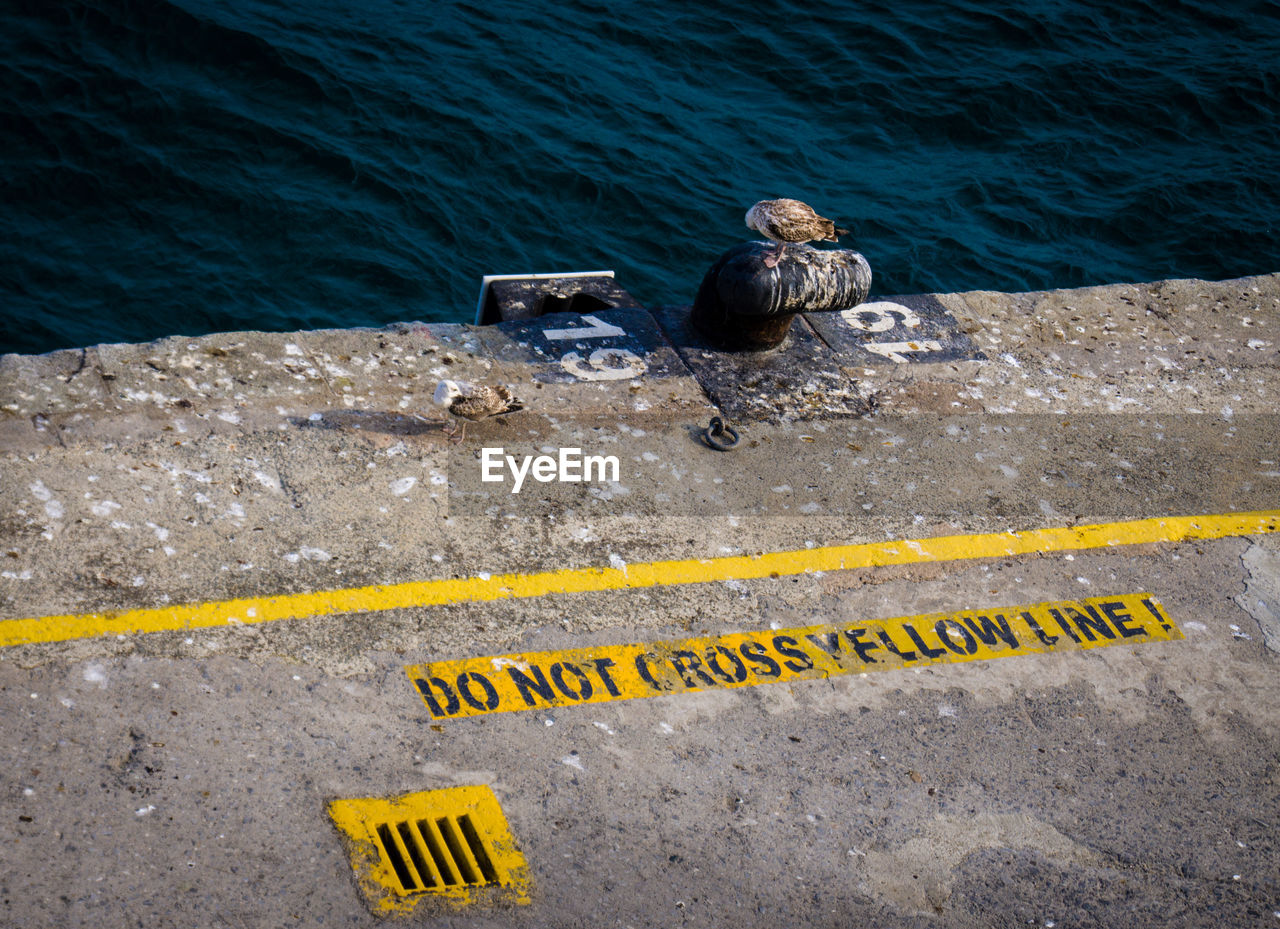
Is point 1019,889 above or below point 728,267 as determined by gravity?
below

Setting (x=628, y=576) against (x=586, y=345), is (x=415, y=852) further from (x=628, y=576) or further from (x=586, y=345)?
(x=586, y=345)

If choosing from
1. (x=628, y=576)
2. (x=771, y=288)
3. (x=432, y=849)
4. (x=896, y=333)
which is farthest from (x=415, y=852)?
(x=896, y=333)

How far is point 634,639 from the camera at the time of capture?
446cm

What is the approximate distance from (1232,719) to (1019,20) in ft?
39.3

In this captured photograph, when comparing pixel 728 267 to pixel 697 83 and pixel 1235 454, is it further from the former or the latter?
pixel 697 83

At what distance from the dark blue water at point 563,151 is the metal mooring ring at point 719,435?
4.79m

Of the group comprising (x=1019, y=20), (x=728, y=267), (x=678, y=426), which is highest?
(x=1019, y=20)

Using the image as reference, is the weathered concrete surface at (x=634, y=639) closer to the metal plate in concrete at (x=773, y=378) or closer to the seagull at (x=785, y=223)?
the metal plate in concrete at (x=773, y=378)

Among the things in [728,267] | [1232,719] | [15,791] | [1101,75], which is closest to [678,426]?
[728,267]

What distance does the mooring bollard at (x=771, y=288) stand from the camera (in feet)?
19.0

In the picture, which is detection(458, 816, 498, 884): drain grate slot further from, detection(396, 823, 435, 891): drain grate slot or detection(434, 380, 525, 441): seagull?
detection(434, 380, 525, 441): seagull

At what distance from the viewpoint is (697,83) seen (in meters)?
12.7

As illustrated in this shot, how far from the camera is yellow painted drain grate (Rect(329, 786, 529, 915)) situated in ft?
11.3

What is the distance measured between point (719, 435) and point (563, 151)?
6646 millimetres
